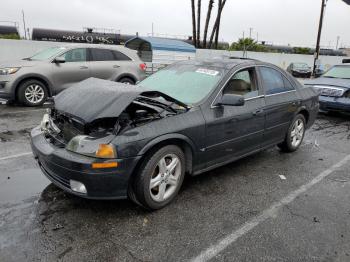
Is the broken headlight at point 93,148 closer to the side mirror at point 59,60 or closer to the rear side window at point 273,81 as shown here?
the rear side window at point 273,81

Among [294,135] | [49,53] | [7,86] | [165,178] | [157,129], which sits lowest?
[294,135]

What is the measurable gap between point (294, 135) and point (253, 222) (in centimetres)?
268

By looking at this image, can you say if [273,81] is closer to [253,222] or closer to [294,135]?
[294,135]

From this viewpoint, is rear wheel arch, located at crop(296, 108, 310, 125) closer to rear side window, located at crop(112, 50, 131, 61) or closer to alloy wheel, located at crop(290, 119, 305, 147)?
alloy wheel, located at crop(290, 119, 305, 147)

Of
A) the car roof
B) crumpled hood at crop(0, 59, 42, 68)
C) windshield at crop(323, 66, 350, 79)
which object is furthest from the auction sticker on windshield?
windshield at crop(323, 66, 350, 79)

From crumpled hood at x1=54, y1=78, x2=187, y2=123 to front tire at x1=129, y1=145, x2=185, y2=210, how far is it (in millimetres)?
573

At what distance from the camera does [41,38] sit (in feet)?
95.2

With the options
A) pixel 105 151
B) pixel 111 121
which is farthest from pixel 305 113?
pixel 105 151

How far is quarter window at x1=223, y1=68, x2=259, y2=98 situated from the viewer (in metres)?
4.18

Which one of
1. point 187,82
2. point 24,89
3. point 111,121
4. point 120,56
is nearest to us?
point 111,121

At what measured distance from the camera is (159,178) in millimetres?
3340

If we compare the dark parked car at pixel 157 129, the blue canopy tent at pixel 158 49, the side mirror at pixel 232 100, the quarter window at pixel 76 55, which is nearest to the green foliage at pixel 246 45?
the blue canopy tent at pixel 158 49

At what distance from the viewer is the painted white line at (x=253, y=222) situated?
108 inches

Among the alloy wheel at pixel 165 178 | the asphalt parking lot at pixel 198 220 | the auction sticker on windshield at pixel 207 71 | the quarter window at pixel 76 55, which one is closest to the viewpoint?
the asphalt parking lot at pixel 198 220
